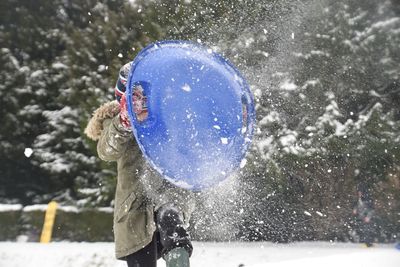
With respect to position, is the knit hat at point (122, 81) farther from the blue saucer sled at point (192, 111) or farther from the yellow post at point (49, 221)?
the yellow post at point (49, 221)

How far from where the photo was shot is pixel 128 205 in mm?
2527

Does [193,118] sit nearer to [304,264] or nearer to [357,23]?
[304,264]

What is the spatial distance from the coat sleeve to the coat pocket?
0.22 meters

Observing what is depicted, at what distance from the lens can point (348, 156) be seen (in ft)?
18.7

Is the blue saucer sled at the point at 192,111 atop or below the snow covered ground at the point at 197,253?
atop

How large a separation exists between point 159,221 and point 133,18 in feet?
12.8

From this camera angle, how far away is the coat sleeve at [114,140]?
2424mm

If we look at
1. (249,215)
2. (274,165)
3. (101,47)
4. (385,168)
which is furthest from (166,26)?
(385,168)

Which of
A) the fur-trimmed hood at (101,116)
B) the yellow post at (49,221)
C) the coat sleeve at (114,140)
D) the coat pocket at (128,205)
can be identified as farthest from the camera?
the yellow post at (49,221)

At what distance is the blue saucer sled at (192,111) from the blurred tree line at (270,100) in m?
2.58

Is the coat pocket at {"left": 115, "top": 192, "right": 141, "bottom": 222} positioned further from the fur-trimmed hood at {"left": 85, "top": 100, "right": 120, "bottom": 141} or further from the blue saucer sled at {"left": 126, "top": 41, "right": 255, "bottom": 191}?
the fur-trimmed hood at {"left": 85, "top": 100, "right": 120, "bottom": 141}

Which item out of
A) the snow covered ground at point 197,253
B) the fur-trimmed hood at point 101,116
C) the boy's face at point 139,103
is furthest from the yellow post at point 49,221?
the boy's face at point 139,103

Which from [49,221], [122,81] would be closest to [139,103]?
[122,81]

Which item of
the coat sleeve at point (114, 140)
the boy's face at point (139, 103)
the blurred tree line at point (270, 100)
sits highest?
the boy's face at point (139, 103)
